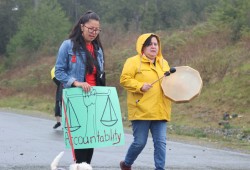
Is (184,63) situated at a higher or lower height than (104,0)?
lower

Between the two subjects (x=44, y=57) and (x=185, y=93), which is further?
(x=44, y=57)

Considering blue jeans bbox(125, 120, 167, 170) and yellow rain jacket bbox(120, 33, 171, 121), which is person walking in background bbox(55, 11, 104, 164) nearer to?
yellow rain jacket bbox(120, 33, 171, 121)

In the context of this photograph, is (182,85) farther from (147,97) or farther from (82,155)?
(82,155)

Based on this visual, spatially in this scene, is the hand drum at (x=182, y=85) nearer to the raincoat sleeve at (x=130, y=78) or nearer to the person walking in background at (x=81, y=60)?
the raincoat sleeve at (x=130, y=78)

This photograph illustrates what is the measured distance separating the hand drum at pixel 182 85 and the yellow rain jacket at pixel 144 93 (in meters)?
0.10

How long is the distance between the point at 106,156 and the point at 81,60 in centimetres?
414

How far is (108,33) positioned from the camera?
49875 mm

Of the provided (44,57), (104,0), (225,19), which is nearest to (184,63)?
(225,19)

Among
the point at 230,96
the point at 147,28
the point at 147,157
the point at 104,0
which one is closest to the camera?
the point at 147,157

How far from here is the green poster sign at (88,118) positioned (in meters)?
6.30

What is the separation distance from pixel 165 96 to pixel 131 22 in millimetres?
51213

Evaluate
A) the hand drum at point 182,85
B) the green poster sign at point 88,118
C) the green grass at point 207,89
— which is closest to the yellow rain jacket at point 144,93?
the hand drum at point 182,85

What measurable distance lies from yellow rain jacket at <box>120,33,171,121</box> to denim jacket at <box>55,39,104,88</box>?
1007 mm

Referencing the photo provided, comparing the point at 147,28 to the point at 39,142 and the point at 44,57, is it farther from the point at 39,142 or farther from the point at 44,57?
the point at 39,142
